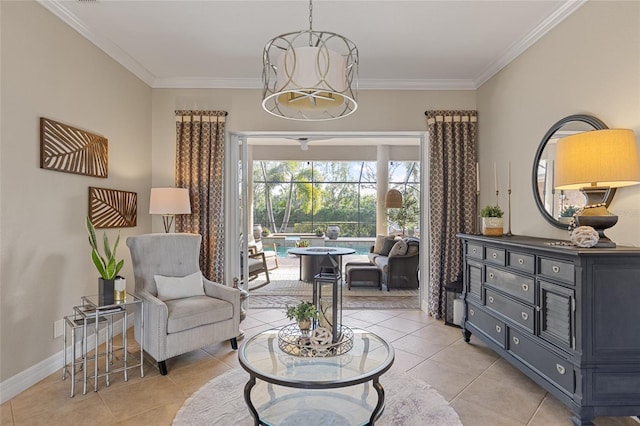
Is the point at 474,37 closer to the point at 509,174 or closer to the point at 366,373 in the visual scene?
the point at 509,174

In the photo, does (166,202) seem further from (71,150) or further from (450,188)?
(450,188)

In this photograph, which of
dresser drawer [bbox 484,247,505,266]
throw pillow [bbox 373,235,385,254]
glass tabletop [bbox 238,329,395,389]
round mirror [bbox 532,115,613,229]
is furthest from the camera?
throw pillow [bbox 373,235,385,254]

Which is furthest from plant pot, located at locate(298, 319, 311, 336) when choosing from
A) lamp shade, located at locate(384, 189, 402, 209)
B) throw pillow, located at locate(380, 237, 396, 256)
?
lamp shade, located at locate(384, 189, 402, 209)

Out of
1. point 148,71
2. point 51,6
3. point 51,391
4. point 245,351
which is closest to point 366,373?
point 245,351

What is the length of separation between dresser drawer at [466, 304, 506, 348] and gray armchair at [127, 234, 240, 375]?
2.29m

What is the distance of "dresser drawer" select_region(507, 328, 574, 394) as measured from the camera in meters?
2.22

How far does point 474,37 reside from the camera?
3463 mm

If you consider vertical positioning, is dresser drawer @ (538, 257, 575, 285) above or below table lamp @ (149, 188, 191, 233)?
below

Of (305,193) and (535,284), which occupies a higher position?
(305,193)

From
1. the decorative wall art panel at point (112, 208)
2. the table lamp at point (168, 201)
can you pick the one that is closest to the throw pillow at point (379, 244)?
the table lamp at point (168, 201)

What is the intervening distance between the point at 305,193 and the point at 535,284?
8.57m

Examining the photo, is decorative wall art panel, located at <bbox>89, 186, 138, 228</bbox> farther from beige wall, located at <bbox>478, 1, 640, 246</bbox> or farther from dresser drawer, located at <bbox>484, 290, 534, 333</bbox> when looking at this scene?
beige wall, located at <bbox>478, 1, 640, 246</bbox>

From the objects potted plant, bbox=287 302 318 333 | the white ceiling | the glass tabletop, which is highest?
the white ceiling

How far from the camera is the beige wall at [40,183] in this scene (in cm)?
255
